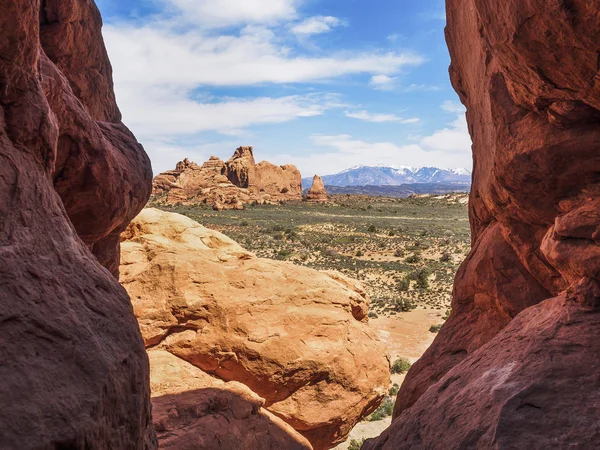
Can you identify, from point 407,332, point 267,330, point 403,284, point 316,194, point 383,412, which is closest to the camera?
point 267,330

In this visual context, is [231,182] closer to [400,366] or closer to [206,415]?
[400,366]

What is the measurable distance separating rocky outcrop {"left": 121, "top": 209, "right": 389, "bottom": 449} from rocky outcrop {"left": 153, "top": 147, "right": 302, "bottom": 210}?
51.8 meters

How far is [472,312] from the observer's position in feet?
28.6

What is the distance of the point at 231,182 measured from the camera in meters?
79.8

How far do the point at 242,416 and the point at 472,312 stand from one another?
455 cm

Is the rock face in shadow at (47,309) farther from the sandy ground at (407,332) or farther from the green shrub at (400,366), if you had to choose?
the sandy ground at (407,332)

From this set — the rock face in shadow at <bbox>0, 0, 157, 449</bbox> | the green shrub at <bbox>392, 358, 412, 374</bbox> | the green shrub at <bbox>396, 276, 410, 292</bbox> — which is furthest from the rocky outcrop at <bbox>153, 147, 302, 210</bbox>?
the rock face in shadow at <bbox>0, 0, 157, 449</bbox>

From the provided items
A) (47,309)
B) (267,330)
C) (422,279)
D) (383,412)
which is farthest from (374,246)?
(47,309)

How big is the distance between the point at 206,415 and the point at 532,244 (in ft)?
18.7

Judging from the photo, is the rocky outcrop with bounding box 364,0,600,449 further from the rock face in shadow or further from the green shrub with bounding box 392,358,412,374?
the green shrub with bounding box 392,358,412,374

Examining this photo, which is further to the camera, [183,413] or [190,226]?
[190,226]

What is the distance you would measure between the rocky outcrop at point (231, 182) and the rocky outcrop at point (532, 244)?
5583 centimetres

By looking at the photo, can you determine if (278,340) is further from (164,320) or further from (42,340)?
(42,340)

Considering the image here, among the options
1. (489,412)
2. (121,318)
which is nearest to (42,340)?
(121,318)
